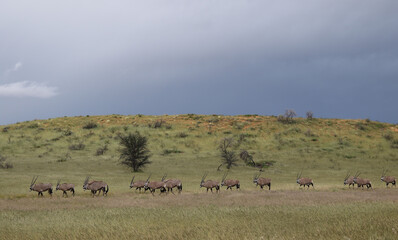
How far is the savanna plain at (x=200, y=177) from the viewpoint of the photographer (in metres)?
11.3

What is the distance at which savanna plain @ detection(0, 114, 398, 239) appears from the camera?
1130 cm

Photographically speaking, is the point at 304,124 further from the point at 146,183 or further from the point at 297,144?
the point at 146,183

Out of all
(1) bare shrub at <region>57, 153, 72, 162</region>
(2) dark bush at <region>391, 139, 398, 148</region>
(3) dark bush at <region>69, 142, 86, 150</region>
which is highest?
(2) dark bush at <region>391, 139, 398, 148</region>

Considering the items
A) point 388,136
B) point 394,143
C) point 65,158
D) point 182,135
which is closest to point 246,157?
point 182,135

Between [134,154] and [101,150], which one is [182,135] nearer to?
[101,150]

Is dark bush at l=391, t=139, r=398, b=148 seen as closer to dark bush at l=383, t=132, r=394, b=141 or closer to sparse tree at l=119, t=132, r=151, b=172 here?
dark bush at l=383, t=132, r=394, b=141

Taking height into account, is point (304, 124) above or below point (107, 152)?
above

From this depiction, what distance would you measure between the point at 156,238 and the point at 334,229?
451 cm

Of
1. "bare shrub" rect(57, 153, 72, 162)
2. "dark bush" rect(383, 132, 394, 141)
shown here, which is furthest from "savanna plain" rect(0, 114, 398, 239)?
"dark bush" rect(383, 132, 394, 141)

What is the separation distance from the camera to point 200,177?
4181 centimetres

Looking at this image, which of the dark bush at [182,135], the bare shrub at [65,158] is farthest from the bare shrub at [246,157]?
the bare shrub at [65,158]

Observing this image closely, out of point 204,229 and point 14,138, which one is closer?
point 204,229

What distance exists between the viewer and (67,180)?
36094mm

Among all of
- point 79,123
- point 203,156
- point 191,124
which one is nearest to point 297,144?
point 203,156
